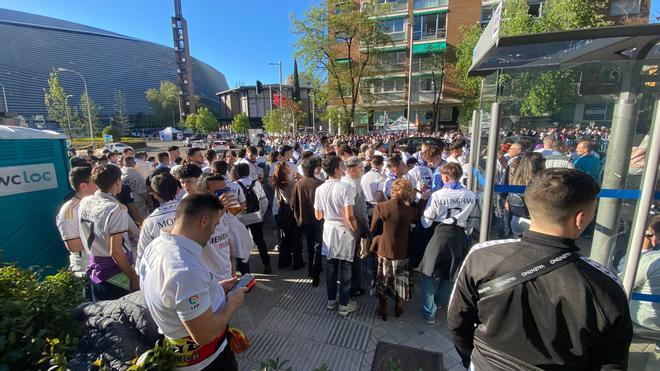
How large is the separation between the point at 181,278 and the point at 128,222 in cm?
177

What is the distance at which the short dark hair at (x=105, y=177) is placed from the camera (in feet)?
9.49

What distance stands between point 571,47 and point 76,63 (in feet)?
360

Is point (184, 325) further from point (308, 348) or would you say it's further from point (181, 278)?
point (308, 348)

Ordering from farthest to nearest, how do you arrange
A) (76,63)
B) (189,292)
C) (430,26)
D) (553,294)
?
1. (76,63)
2. (430,26)
3. (189,292)
4. (553,294)

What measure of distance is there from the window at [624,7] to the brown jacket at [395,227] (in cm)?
2824

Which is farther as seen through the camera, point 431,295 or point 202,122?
point 202,122

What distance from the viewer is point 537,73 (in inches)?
114

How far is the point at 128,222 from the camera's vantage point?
2.94m

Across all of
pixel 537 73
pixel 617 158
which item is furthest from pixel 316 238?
pixel 617 158

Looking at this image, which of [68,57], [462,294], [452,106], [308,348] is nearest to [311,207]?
[308,348]

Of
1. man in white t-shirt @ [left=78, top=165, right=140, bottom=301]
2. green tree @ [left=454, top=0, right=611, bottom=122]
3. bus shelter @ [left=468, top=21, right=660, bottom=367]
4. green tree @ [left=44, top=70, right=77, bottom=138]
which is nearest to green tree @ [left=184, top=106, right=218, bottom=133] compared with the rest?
green tree @ [left=44, top=70, right=77, bottom=138]

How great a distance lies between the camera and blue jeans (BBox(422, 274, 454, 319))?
12.0ft

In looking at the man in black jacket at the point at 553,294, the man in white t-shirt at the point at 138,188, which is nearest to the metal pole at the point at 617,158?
the man in black jacket at the point at 553,294

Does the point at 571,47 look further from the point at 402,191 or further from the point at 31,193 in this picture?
the point at 31,193
